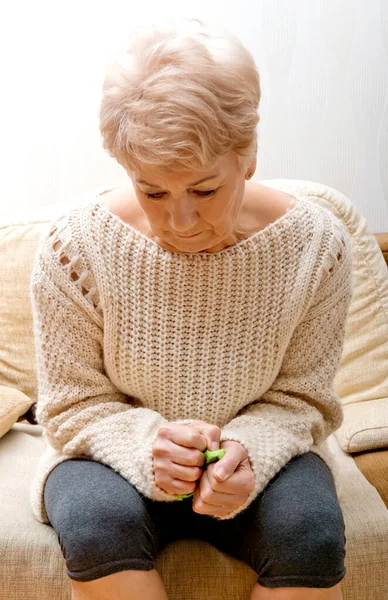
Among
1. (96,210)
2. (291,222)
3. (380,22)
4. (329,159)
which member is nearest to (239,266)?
(291,222)

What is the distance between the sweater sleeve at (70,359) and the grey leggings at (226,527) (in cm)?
7

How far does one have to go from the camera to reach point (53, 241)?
56.3 inches

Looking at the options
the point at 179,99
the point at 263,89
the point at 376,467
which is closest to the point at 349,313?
the point at 376,467

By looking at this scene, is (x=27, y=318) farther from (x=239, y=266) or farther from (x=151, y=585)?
(x=151, y=585)

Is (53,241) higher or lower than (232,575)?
higher

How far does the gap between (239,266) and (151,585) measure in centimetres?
57

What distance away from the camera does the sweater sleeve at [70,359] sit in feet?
4.53

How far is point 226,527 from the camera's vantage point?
4.37ft

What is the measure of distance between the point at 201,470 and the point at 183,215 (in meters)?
0.41

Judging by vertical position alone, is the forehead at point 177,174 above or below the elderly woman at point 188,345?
above

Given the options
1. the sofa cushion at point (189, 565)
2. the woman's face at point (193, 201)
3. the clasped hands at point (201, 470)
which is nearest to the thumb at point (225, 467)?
the clasped hands at point (201, 470)

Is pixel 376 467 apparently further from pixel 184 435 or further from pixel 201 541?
pixel 184 435

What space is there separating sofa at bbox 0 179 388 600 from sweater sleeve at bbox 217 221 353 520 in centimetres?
14

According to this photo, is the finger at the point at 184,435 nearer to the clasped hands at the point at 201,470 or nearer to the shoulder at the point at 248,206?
the clasped hands at the point at 201,470
